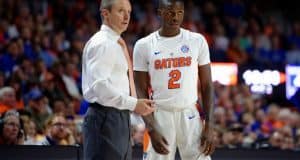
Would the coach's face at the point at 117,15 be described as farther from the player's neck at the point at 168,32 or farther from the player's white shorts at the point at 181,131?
the player's white shorts at the point at 181,131

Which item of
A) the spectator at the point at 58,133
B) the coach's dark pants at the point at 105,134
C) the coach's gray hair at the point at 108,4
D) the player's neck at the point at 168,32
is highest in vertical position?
the coach's gray hair at the point at 108,4

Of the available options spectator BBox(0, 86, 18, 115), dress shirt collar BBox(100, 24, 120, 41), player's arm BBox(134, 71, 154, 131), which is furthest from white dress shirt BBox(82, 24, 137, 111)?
spectator BBox(0, 86, 18, 115)

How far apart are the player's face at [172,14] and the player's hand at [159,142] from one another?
0.75 meters

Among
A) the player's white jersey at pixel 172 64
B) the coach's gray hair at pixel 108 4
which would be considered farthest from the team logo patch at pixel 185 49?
the coach's gray hair at pixel 108 4

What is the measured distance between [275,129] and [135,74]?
18.4ft

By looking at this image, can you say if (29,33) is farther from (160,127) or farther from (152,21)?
(160,127)

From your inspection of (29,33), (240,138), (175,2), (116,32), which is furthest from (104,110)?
(29,33)

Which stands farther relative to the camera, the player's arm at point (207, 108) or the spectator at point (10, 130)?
the spectator at point (10, 130)

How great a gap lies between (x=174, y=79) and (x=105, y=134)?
0.74 metres

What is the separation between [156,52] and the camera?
520cm

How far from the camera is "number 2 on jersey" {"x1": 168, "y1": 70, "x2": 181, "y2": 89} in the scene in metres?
5.14

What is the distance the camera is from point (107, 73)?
459 centimetres

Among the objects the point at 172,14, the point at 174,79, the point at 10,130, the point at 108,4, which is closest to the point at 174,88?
the point at 174,79

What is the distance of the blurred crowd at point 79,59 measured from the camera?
27.0 feet
